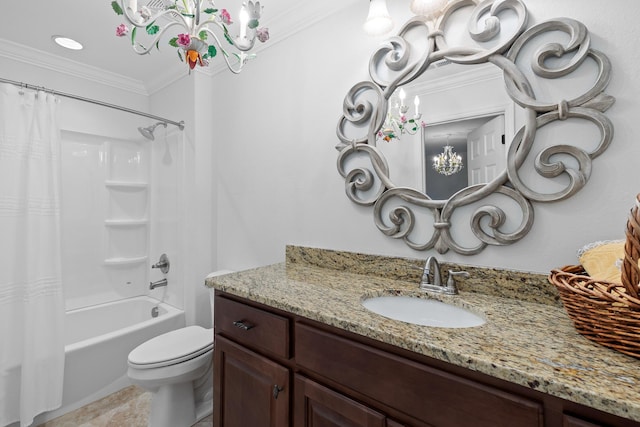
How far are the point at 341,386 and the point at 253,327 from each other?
0.41 meters

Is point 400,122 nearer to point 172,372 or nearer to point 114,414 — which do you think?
point 172,372

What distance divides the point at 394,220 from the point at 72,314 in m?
2.67

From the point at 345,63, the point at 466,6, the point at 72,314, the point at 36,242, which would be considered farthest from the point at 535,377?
the point at 72,314

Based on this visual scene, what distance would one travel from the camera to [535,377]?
0.58 metres

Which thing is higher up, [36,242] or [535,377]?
[36,242]

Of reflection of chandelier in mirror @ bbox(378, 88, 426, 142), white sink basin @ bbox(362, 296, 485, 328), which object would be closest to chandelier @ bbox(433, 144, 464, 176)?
reflection of chandelier in mirror @ bbox(378, 88, 426, 142)

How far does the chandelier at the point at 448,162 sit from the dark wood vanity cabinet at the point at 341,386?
31.4 inches

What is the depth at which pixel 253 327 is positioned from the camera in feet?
3.70

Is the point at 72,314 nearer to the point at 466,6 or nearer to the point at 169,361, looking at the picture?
the point at 169,361

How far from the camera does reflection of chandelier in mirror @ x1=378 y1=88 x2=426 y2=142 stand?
1.33m

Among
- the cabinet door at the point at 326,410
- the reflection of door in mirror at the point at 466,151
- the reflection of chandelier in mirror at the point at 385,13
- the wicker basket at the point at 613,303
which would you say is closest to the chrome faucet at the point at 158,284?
the cabinet door at the point at 326,410

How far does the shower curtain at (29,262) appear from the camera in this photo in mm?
1632

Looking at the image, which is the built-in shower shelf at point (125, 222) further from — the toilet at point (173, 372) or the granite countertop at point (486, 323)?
the granite countertop at point (486, 323)

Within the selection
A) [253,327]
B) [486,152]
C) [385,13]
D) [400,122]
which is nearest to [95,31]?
[385,13]
